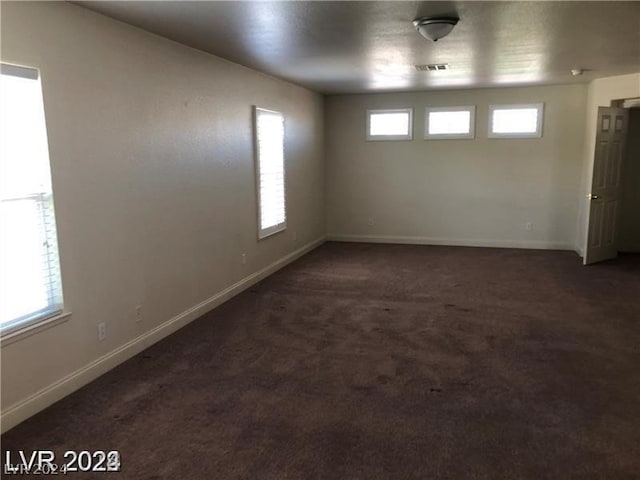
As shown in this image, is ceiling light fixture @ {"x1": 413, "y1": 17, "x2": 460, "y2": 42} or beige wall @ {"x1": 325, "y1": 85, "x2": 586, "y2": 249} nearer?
ceiling light fixture @ {"x1": 413, "y1": 17, "x2": 460, "y2": 42}

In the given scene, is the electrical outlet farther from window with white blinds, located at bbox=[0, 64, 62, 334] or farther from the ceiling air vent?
the ceiling air vent

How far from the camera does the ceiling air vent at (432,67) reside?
16.8ft

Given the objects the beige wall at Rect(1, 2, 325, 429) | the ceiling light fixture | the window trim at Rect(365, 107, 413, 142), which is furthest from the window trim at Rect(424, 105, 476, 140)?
the ceiling light fixture

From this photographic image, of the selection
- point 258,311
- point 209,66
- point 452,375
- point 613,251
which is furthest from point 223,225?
point 613,251

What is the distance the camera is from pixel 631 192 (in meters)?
7.09

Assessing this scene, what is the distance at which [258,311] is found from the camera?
470cm

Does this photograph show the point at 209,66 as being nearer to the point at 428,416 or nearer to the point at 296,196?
Result: the point at 296,196

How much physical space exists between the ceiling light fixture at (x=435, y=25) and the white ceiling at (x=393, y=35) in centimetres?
8

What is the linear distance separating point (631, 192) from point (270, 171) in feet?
17.3

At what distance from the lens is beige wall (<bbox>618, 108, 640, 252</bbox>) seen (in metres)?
6.94

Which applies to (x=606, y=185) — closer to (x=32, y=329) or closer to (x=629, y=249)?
(x=629, y=249)

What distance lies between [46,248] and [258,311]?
2154 millimetres

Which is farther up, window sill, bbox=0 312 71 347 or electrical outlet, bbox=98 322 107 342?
window sill, bbox=0 312 71 347

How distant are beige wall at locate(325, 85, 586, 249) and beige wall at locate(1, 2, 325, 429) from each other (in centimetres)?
296
